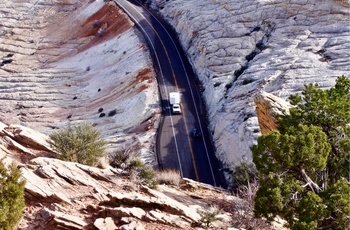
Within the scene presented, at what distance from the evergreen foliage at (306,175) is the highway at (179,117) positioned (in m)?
18.4

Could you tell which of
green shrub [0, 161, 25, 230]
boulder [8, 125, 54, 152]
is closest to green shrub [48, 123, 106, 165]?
boulder [8, 125, 54, 152]

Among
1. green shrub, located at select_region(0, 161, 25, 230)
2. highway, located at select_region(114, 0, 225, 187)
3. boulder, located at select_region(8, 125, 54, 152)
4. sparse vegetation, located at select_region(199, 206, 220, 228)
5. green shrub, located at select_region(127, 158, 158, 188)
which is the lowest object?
highway, located at select_region(114, 0, 225, 187)

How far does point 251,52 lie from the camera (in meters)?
51.8

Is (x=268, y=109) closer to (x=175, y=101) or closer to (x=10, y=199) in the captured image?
(x=10, y=199)

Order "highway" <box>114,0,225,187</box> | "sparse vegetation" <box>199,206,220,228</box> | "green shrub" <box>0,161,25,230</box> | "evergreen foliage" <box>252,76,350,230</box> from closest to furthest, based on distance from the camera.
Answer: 1. "green shrub" <box>0,161,25,230</box>
2. "evergreen foliage" <box>252,76,350,230</box>
3. "sparse vegetation" <box>199,206,220,228</box>
4. "highway" <box>114,0,225,187</box>

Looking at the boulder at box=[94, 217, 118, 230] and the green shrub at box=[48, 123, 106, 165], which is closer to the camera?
the boulder at box=[94, 217, 118, 230]

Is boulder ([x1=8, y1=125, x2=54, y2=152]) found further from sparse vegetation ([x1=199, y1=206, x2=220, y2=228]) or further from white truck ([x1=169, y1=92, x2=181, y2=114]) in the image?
white truck ([x1=169, y1=92, x2=181, y2=114])

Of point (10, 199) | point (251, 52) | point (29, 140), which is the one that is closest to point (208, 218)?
point (10, 199)

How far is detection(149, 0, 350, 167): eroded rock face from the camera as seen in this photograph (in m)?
41.4

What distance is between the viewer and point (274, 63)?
153ft

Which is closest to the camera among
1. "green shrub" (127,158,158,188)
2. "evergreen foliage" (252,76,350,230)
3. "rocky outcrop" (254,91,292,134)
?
"evergreen foliage" (252,76,350,230)

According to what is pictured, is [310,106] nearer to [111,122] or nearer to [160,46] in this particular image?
[111,122]

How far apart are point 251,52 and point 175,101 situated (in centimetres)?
1112

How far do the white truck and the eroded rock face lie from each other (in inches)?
131
